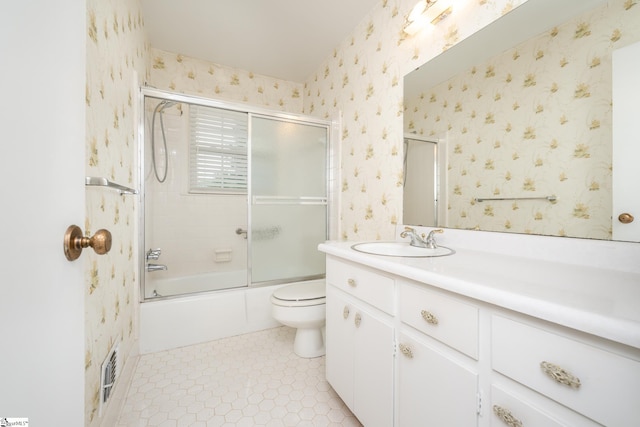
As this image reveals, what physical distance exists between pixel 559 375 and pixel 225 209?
235 cm

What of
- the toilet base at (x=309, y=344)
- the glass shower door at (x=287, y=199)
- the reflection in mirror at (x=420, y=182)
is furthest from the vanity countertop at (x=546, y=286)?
the glass shower door at (x=287, y=199)

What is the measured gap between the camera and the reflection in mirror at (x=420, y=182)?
4.60 feet

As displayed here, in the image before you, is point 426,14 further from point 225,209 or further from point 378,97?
point 225,209

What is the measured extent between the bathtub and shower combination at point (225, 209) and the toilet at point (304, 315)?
1.58 ft

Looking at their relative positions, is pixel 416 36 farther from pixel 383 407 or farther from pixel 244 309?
pixel 244 309

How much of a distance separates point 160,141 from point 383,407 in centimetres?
241

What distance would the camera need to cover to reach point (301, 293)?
172 cm

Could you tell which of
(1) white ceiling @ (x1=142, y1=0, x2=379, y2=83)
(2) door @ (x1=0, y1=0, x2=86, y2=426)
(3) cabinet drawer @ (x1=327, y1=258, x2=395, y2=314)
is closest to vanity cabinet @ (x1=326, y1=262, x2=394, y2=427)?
(3) cabinet drawer @ (x1=327, y1=258, x2=395, y2=314)

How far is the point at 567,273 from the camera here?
74cm

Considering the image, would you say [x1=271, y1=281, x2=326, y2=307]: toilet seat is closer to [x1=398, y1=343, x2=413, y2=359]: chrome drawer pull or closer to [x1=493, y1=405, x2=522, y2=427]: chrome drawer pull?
[x1=398, y1=343, x2=413, y2=359]: chrome drawer pull

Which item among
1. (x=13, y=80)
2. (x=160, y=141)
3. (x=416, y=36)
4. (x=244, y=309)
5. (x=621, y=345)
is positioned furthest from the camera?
(x=160, y=141)

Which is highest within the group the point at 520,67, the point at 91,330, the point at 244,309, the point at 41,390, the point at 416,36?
the point at 416,36

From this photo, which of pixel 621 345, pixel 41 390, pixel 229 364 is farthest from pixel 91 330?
pixel 621 345

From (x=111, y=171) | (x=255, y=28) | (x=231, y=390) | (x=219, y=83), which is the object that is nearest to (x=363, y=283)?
(x=231, y=390)
